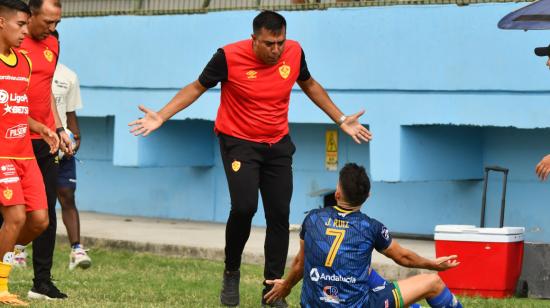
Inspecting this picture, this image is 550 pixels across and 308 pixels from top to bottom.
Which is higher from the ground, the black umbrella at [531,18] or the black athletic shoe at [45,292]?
the black umbrella at [531,18]

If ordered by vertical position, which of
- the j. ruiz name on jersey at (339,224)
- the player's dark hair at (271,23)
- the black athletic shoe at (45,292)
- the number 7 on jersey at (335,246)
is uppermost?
the player's dark hair at (271,23)

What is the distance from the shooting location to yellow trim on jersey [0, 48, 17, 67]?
28.7 ft

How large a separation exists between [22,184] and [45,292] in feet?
3.26

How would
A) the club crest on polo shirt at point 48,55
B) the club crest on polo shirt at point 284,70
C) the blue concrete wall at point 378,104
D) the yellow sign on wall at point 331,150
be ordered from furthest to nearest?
the yellow sign on wall at point 331,150 → the blue concrete wall at point 378,104 → the club crest on polo shirt at point 48,55 → the club crest on polo shirt at point 284,70

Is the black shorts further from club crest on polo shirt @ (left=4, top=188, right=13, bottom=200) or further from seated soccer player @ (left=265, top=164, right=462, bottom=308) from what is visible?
seated soccer player @ (left=265, top=164, right=462, bottom=308)

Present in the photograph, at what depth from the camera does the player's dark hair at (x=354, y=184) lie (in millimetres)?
7539

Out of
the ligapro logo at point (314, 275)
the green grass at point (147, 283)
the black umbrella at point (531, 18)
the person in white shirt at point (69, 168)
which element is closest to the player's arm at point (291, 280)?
the ligapro logo at point (314, 275)

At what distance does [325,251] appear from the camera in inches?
297

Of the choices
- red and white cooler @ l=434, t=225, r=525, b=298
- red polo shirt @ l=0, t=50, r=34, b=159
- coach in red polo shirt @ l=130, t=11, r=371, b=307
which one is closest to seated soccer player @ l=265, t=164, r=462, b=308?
coach in red polo shirt @ l=130, t=11, r=371, b=307

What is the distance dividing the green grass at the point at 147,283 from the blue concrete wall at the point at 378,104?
2453 mm

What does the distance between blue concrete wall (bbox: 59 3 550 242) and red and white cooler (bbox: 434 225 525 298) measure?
235 centimetres

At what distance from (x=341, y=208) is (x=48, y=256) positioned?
9.25 feet

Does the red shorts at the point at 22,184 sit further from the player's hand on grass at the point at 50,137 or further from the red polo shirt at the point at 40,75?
the red polo shirt at the point at 40,75

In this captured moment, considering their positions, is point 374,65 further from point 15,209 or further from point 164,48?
point 15,209
